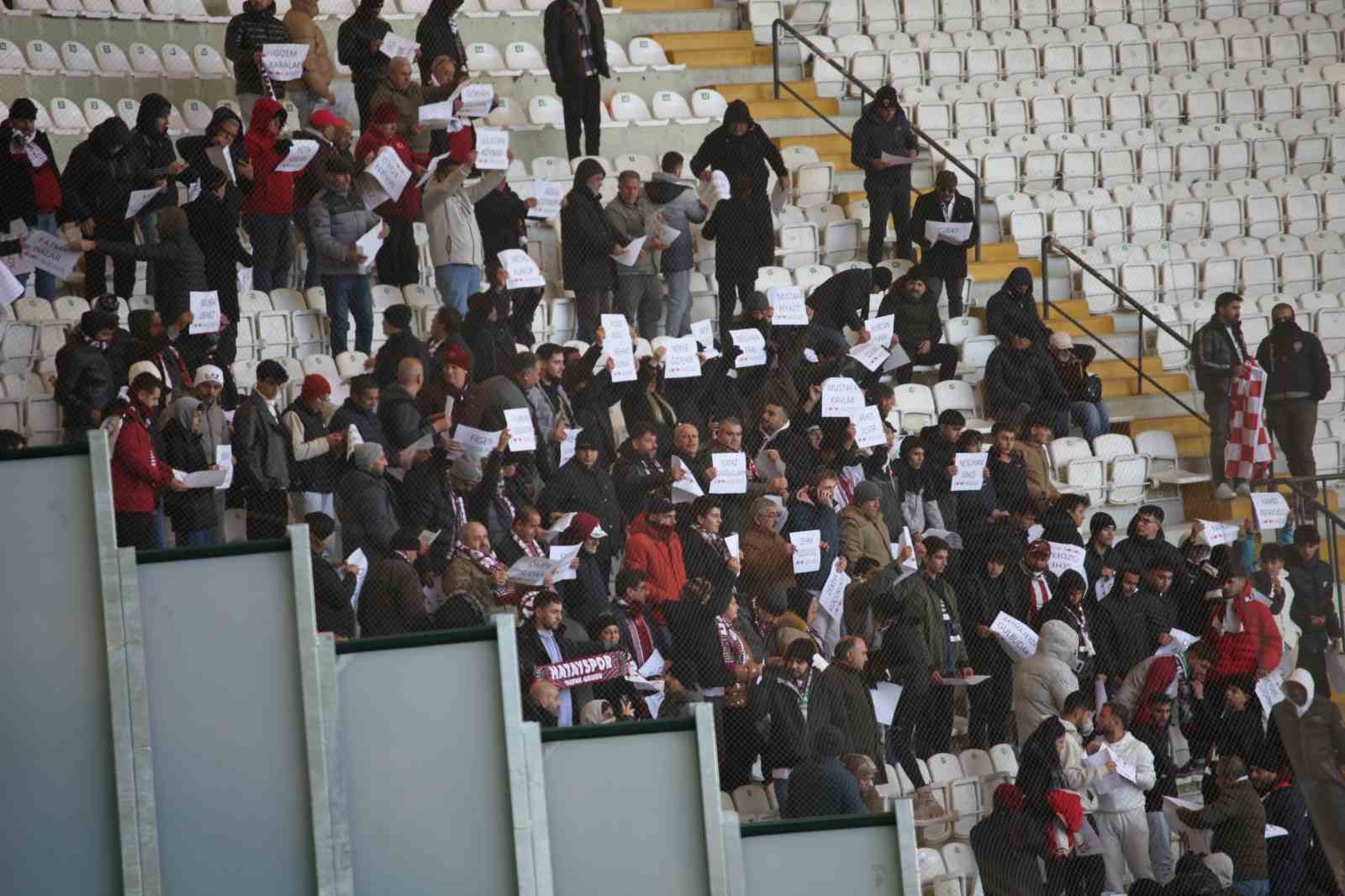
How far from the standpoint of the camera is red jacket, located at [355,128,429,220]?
12.5 m

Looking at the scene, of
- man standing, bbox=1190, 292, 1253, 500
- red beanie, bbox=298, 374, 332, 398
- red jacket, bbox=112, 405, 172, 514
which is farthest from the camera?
man standing, bbox=1190, 292, 1253, 500

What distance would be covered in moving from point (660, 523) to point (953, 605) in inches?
56.9

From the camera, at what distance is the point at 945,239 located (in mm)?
13938

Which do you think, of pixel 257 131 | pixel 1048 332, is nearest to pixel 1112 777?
pixel 1048 332

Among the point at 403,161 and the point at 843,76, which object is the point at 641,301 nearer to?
the point at 403,161

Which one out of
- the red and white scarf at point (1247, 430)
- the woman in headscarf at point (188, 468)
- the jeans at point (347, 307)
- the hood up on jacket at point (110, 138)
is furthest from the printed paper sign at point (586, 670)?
the red and white scarf at point (1247, 430)

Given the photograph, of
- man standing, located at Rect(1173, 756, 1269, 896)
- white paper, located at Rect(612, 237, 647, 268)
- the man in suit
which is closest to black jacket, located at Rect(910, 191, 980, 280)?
the man in suit

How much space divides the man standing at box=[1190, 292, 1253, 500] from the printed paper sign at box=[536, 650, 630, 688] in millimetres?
4156

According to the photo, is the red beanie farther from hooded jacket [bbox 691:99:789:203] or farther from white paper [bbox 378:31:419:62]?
hooded jacket [bbox 691:99:789:203]

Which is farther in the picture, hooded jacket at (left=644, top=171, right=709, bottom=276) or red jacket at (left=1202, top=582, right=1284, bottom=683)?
hooded jacket at (left=644, top=171, right=709, bottom=276)

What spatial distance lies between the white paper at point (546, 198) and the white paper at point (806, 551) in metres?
2.67

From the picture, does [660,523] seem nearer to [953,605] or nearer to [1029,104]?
[953,605]

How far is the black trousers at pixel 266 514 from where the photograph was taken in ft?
33.2

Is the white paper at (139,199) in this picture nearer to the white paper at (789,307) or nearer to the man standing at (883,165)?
the white paper at (789,307)
